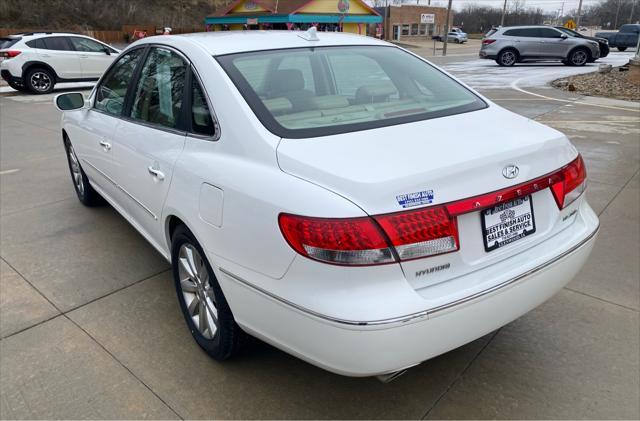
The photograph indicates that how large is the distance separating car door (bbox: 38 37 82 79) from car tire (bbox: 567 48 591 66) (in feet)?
62.0

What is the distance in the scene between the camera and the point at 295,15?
108ft

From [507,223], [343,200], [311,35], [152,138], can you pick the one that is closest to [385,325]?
[343,200]

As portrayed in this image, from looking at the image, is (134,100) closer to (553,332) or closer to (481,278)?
(481,278)

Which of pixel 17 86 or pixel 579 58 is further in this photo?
pixel 579 58

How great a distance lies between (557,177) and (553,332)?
106 cm

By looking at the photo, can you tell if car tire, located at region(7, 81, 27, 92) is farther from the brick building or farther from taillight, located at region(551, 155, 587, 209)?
the brick building

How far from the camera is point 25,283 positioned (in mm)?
3574

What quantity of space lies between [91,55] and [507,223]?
1619cm

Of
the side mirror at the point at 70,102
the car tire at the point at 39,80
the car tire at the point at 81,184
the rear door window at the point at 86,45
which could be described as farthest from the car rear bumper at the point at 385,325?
the rear door window at the point at 86,45

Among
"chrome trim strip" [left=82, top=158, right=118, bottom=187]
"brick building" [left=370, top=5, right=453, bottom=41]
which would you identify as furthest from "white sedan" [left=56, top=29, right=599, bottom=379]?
"brick building" [left=370, top=5, right=453, bottom=41]

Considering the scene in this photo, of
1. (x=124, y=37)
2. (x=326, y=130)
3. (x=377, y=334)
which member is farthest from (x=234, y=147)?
(x=124, y=37)

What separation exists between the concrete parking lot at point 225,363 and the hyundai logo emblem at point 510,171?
1073 millimetres

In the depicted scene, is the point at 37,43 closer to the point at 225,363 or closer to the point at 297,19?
the point at 225,363

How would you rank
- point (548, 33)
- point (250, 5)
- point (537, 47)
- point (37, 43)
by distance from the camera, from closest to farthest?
1. point (37, 43)
2. point (548, 33)
3. point (537, 47)
4. point (250, 5)
